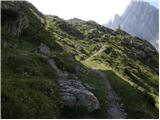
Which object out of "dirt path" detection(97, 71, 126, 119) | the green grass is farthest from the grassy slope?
the green grass

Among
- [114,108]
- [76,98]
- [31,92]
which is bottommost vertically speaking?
[114,108]

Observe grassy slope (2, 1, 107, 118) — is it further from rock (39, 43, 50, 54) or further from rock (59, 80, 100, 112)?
rock (39, 43, 50, 54)

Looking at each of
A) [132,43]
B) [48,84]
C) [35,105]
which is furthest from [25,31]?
[132,43]

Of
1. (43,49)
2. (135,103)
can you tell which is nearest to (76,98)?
(135,103)

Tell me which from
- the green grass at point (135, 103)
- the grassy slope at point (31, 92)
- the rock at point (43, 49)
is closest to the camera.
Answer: the grassy slope at point (31, 92)

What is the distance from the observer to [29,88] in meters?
24.7

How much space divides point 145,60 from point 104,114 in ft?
368

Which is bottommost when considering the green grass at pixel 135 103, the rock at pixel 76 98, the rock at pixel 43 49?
the rock at pixel 43 49

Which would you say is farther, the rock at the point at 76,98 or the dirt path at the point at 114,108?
the dirt path at the point at 114,108

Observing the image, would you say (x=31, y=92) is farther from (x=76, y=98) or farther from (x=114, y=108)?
(x=114, y=108)

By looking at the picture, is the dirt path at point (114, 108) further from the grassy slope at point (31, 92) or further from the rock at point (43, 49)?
the rock at point (43, 49)

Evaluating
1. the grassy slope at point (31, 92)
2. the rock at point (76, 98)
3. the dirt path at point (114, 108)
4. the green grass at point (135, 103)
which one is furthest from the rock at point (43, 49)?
the rock at point (76, 98)

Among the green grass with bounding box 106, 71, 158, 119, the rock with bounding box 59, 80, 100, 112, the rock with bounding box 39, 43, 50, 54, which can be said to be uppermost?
the rock with bounding box 59, 80, 100, 112

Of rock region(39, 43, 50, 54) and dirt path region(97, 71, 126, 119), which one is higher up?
dirt path region(97, 71, 126, 119)
